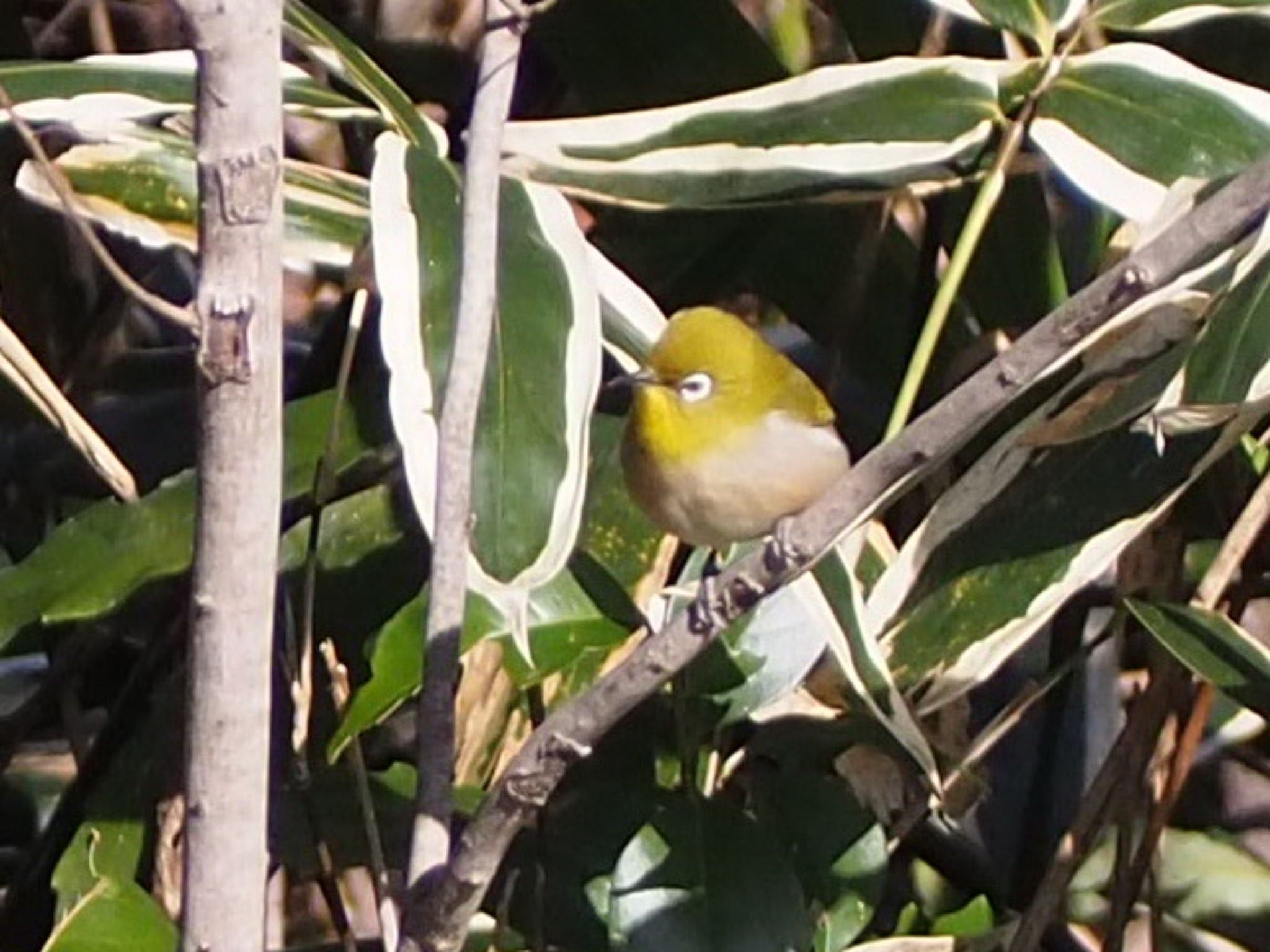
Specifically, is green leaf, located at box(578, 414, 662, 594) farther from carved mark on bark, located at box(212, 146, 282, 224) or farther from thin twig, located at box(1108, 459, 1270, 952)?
carved mark on bark, located at box(212, 146, 282, 224)

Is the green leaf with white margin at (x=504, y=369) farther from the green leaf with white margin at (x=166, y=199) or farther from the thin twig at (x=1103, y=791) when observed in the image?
the thin twig at (x=1103, y=791)

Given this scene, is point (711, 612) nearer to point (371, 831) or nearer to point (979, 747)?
point (371, 831)

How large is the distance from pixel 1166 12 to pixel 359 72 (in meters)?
0.39

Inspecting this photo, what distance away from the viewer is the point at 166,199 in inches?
41.5

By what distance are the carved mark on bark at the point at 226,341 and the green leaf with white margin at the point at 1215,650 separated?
544 millimetres

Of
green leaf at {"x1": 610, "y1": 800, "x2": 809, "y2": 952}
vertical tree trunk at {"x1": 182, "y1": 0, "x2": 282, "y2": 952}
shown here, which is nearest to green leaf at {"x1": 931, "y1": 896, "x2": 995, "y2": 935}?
green leaf at {"x1": 610, "y1": 800, "x2": 809, "y2": 952}

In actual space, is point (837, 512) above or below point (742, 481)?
above

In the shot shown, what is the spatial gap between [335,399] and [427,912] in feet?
1.22

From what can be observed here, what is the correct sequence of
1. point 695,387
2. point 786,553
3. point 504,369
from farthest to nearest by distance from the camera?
1. point 695,387
2. point 504,369
3. point 786,553

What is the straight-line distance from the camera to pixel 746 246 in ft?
4.66

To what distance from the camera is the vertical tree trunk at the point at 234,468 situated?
2.04ft

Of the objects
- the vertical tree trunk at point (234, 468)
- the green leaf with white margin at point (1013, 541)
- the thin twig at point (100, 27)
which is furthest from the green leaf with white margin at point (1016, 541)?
the thin twig at point (100, 27)

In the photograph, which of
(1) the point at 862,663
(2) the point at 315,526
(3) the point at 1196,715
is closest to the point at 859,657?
(1) the point at 862,663

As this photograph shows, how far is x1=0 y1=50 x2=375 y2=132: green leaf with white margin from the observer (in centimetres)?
100
